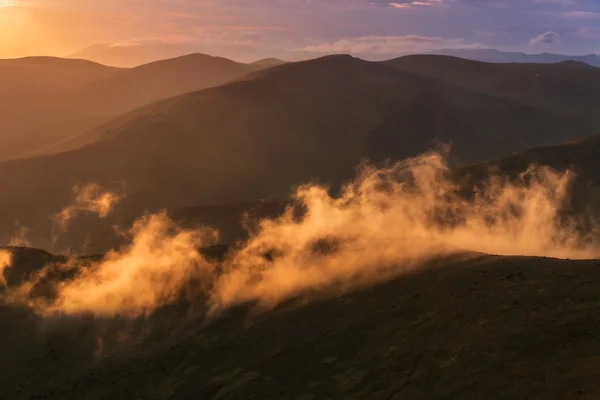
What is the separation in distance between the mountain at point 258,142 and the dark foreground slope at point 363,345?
2901 inches

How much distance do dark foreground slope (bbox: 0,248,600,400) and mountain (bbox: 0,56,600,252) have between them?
73675 millimetres

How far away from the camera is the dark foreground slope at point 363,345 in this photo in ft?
82.8

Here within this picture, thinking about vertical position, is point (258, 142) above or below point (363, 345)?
above

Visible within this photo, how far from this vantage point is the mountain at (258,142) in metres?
128

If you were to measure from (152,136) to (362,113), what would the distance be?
75.2 m

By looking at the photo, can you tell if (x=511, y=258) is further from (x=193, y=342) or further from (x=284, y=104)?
(x=284, y=104)

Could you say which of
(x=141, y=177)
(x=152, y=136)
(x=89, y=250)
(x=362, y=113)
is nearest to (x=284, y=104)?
(x=362, y=113)

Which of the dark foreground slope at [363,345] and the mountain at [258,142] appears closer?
the dark foreground slope at [363,345]

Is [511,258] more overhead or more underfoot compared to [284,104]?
more underfoot

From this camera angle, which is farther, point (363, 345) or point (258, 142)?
point (258, 142)

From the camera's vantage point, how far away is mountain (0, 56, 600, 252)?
128m

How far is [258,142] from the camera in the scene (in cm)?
15762

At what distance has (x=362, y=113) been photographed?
591 feet

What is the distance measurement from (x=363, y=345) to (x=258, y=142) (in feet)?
423
